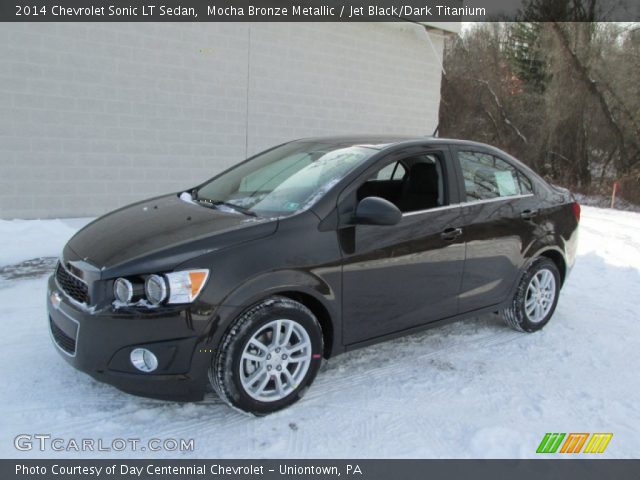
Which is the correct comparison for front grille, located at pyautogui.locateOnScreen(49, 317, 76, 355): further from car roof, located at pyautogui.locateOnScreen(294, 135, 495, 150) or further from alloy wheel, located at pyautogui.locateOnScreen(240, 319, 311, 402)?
car roof, located at pyautogui.locateOnScreen(294, 135, 495, 150)

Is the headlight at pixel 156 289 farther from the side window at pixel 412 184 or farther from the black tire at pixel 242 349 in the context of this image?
the side window at pixel 412 184

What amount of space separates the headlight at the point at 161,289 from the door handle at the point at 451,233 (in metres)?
1.78

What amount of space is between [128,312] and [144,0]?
22.5ft

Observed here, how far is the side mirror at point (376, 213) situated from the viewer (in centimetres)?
323

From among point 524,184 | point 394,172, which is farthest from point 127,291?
point 524,184

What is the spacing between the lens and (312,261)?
10.3 feet

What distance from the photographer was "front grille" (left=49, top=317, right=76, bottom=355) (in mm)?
2961

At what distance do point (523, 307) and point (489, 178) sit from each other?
1133mm

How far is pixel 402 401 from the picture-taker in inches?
132

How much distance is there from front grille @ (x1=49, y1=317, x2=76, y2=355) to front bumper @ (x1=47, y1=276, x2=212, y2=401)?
0.07 metres

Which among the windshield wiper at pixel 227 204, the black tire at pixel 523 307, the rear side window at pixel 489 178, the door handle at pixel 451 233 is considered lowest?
the black tire at pixel 523 307
